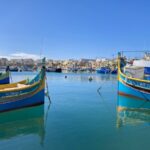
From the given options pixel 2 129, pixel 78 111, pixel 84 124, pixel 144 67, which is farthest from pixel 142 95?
→ pixel 2 129

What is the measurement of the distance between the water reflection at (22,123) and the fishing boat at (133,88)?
660 centimetres

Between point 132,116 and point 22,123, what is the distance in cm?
677

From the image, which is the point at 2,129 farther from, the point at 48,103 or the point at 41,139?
the point at 48,103

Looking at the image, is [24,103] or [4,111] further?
[24,103]

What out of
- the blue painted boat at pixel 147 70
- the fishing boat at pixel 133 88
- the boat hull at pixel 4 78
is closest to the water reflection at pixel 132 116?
the fishing boat at pixel 133 88

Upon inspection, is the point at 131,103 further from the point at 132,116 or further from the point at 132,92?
the point at 132,116

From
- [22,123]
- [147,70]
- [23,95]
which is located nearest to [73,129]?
[22,123]

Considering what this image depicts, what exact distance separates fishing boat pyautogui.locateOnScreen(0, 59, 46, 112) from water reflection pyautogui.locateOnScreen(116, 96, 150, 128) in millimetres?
5758

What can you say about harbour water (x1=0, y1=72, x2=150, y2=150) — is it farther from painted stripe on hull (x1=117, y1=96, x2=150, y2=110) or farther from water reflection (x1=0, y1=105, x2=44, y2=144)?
painted stripe on hull (x1=117, y1=96, x2=150, y2=110)

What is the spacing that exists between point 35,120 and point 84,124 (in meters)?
3.01

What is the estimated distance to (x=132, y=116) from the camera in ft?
50.9

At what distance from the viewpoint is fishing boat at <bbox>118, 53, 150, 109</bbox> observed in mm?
19438

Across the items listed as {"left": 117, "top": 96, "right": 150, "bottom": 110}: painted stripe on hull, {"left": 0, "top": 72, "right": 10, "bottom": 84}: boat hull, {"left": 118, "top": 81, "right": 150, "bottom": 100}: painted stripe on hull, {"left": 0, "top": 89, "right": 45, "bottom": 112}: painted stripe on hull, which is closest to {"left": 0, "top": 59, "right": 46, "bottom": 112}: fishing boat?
{"left": 0, "top": 89, "right": 45, "bottom": 112}: painted stripe on hull

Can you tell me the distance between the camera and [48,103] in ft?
64.7
